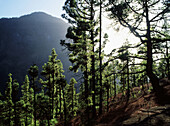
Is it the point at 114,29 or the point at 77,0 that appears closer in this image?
the point at 114,29

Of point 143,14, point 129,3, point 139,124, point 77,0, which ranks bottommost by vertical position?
point 139,124

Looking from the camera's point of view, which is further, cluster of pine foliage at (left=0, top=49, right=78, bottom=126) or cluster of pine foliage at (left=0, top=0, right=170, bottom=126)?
cluster of pine foliage at (left=0, top=49, right=78, bottom=126)

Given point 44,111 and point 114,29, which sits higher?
point 114,29

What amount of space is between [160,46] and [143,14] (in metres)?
2.68

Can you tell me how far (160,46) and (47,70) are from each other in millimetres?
19386

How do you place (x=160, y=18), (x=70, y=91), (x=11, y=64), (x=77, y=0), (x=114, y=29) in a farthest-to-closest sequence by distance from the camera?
(x=11, y=64) < (x=70, y=91) < (x=77, y=0) < (x=114, y=29) < (x=160, y=18)

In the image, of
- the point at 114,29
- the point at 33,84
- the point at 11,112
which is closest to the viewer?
the point at 114,29

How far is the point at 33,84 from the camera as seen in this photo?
71.6ft

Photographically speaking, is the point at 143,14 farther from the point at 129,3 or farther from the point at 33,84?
the point at 33,84

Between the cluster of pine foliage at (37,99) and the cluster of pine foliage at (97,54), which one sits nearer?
the cluster of pine foliage at (97,54)

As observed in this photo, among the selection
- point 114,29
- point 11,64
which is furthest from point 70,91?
point 11,64

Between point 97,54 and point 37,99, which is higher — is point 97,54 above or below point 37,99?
above

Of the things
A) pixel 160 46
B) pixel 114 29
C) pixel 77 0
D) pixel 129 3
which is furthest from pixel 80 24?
pixel 160 46

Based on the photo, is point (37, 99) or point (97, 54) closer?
point (97, 54)
